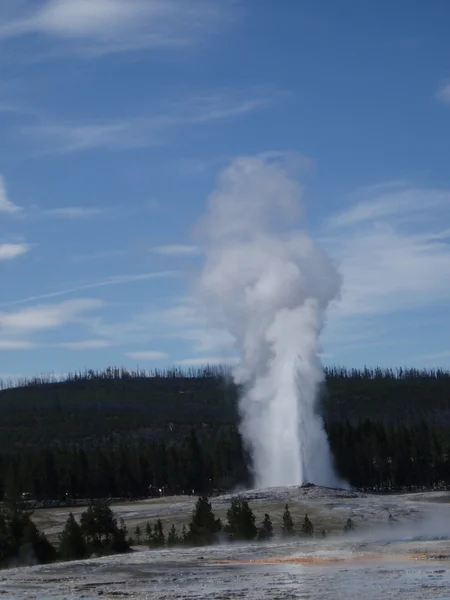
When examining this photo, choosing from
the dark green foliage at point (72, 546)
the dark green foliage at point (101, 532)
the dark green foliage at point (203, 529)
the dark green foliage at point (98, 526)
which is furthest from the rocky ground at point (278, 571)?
the dark green foliage at point (98, 526)

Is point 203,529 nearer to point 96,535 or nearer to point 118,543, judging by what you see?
point 118,543

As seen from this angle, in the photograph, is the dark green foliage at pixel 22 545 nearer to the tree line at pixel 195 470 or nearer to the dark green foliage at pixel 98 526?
the dark green foliage at pixel 98 526

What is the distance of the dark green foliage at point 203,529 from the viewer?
4575 cm

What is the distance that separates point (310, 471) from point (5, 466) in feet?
136

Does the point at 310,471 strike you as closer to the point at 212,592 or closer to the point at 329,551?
the point at 329,551

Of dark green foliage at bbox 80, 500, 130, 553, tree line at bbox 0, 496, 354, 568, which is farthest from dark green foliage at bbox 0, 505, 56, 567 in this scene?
dark green foliage at bbox 80, 500, 130, 553

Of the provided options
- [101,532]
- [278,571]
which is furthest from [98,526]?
[278,571]

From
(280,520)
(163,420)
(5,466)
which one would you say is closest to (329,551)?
(280,520)

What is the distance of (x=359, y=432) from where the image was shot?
11188cm

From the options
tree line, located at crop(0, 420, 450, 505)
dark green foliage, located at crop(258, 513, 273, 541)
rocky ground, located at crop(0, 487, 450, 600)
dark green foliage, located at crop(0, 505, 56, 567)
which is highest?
tree line, located at crop(0, 420, 450, 505)

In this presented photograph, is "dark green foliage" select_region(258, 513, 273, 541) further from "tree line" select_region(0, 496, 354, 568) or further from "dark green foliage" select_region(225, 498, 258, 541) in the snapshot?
"dark green foliage" select_region(225, 498, 258, 541)

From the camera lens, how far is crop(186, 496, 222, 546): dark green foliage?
4575 centimetres

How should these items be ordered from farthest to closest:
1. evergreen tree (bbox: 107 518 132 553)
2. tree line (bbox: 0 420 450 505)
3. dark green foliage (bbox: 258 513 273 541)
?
tree line (bbox: 0 420 450 505), dark green foliage (bbox: 258 513 273 541), evergreen tree (bbox: 107 518 132 553)

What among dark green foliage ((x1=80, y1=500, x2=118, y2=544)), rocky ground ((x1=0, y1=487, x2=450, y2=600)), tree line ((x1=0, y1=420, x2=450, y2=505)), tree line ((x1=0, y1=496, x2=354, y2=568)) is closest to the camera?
rocky ground ((x1=0, y1=487, x2=450, y2=600))
